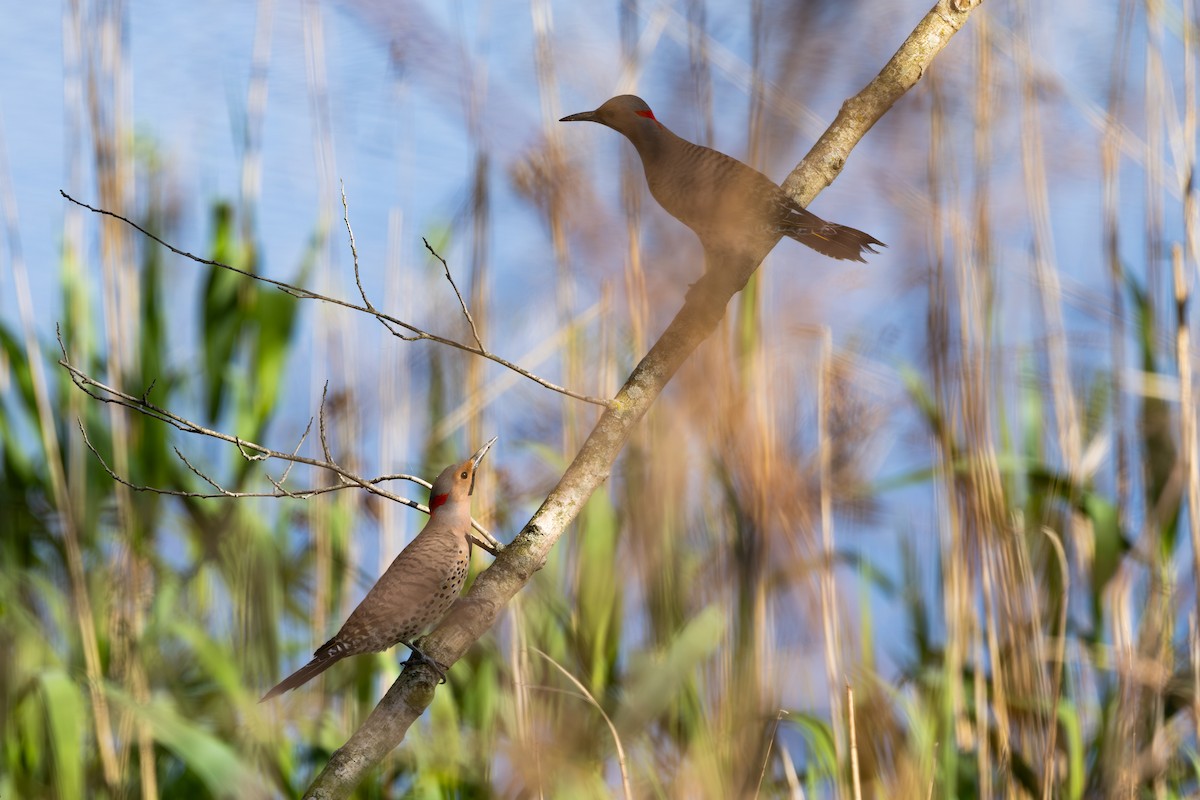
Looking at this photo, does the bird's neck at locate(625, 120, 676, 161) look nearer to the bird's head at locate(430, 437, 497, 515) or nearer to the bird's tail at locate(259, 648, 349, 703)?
the bird's head at locate(430, 437, 497, 515)

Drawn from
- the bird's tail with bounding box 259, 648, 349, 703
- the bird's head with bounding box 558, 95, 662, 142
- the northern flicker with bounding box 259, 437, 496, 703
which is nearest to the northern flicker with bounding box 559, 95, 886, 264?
the bird's head with bounding box 558, 95, 662, 142

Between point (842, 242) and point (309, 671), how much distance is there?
0.88m

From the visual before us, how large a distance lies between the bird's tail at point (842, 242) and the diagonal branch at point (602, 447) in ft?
0.38

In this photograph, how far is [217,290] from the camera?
3.45 m

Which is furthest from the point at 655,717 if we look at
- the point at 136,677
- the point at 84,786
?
the point at 84,786

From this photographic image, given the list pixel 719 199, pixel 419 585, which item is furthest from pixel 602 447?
Result: pixel 419 585

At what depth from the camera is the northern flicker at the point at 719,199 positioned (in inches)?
46.8

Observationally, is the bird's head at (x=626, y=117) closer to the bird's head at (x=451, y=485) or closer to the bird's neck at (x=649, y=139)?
the bird's neck at (x=649, y=139)

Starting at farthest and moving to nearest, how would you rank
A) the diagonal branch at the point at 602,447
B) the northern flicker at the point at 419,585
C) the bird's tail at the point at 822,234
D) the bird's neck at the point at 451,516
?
the bird's neck at the point at 451,516
the northern flicker at the point at 419,585
the bird's tail at the point at 822,234
the diagonal branch at the point at 602,447

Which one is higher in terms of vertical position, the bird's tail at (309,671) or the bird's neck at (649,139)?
the bird's neck at (649,139)

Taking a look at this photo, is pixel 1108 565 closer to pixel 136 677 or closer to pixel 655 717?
pixel 655 717

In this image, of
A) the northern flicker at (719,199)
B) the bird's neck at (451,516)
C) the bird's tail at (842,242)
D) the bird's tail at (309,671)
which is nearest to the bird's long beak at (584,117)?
the northern flicker at (719,199)

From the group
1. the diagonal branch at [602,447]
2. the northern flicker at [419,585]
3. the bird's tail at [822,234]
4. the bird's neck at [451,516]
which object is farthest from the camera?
A: the bird's neck at [451,516]

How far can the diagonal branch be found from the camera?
1144mm
